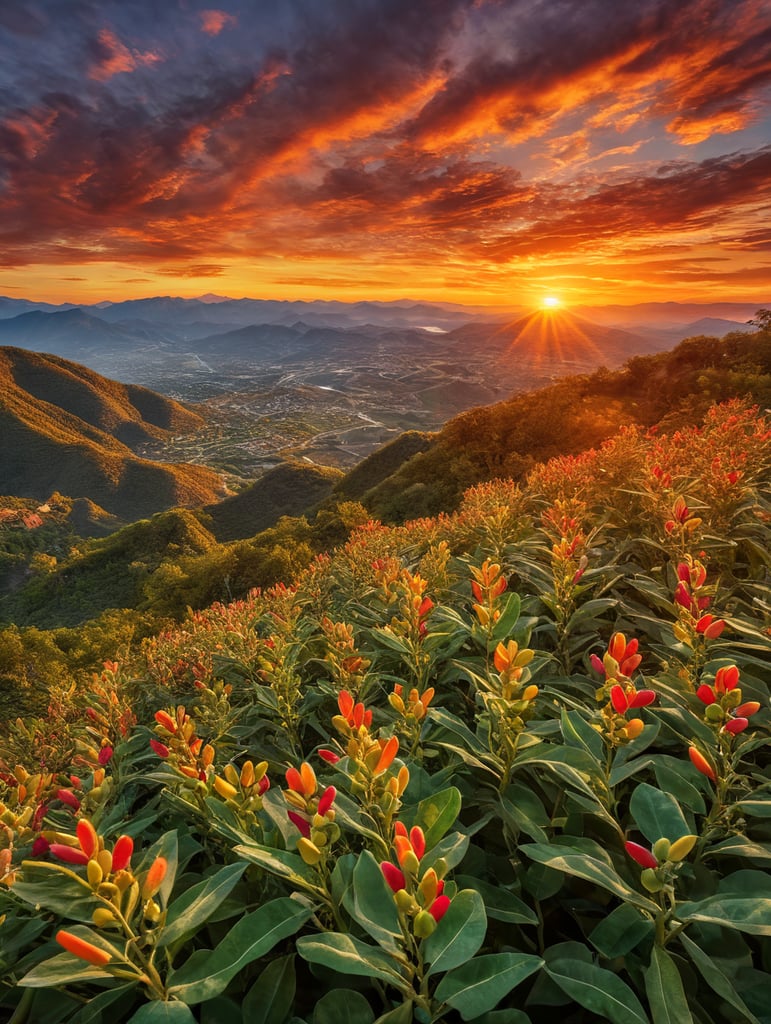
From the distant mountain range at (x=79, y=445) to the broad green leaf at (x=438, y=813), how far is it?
128081 mm

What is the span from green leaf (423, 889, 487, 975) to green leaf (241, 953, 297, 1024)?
38 centimetres

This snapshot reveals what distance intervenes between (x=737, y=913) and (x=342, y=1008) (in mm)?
851

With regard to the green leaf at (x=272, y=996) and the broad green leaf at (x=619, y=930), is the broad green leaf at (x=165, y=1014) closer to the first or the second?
the green leaf at (x=272, y=996)

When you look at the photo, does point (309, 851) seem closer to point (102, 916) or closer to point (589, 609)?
point (102, 916)

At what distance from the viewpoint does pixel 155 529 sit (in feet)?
187

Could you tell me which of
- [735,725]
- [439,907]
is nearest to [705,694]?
[735,725]

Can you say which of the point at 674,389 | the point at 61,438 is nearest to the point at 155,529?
the point at 674,389

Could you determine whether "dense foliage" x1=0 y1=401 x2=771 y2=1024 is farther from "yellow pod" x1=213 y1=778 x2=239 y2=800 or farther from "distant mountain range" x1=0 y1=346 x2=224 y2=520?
"distant mountain range" x1=0 y1=346 x2=224 y2=520

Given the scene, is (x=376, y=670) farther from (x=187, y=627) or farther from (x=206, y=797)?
(x=187, y=627)

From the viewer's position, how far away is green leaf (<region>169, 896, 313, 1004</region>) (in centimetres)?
99

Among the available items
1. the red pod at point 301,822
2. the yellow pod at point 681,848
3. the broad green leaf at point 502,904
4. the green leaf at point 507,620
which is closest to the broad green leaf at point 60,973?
the red pod at point 301,822

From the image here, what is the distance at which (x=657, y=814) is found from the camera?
125cm

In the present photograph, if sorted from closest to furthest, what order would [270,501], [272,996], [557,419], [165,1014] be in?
[165,1014] < [272,996] < [557,419] < [270,501]

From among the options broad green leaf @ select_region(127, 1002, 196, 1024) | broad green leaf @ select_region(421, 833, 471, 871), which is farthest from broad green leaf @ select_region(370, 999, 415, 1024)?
broad green leaf @ select_region(127, 1002, 196, 1024)
